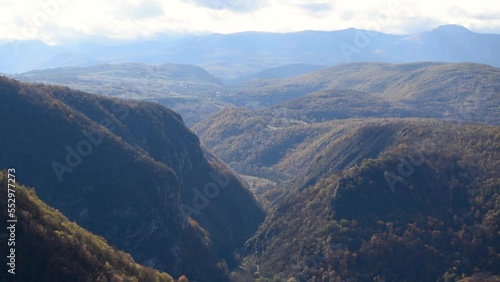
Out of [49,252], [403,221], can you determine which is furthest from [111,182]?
[403,221]

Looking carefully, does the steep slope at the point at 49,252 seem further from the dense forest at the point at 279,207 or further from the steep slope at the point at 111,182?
the steep slope at the point at 111,182

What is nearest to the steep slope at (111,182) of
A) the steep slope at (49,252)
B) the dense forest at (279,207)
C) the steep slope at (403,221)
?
the dense forest at (279,207)

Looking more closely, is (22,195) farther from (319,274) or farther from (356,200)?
(356,200)

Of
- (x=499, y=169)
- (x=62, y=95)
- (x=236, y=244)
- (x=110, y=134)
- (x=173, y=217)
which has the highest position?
(x=62, y=95)

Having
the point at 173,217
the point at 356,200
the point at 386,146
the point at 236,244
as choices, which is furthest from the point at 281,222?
the point at 386,146

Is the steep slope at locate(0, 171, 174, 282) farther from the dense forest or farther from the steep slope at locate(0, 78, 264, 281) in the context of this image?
the steep slope at locate(0, 78, 264, 281)

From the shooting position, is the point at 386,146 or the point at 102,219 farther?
the point at 386,146

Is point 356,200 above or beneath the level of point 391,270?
above
